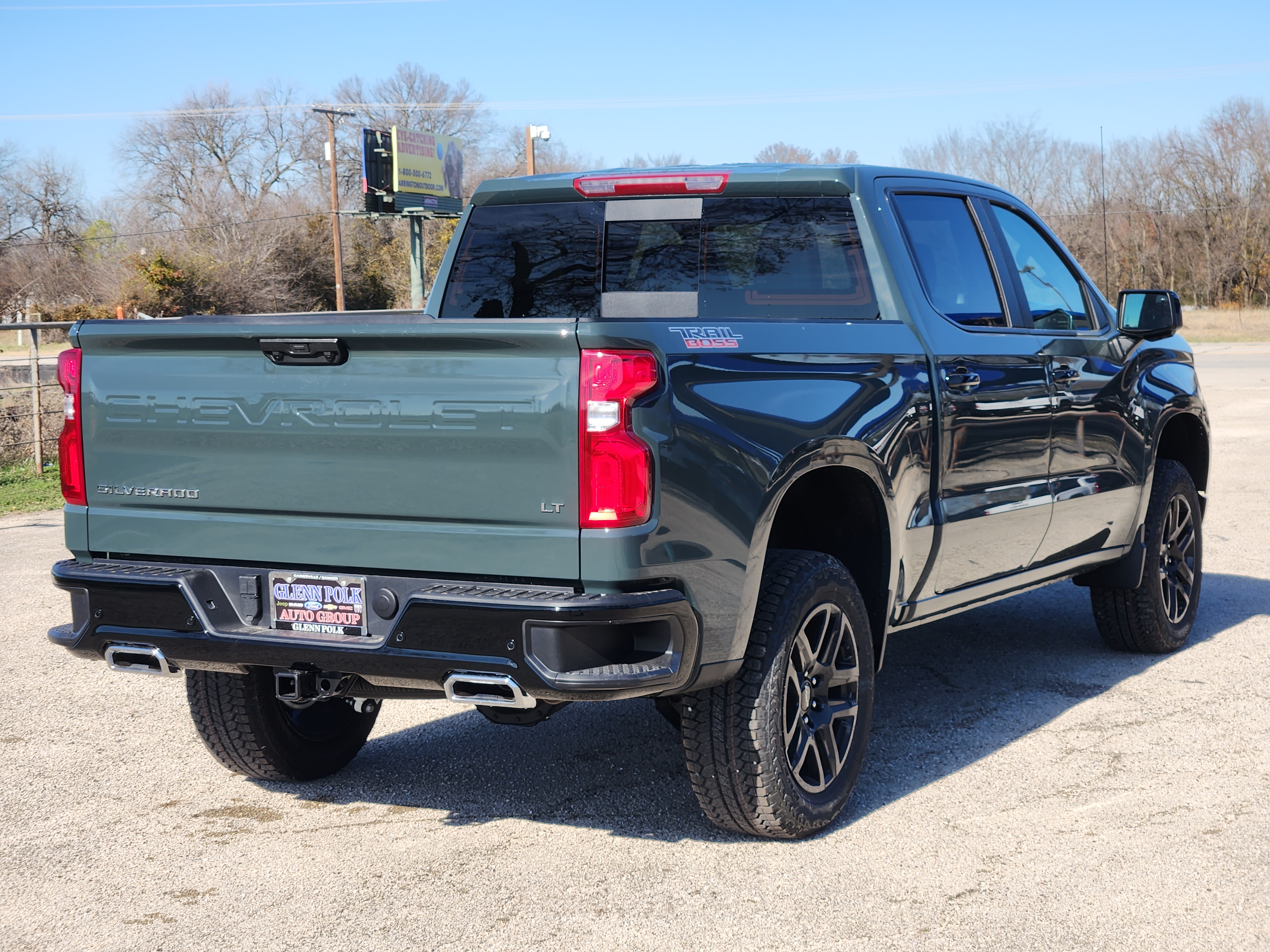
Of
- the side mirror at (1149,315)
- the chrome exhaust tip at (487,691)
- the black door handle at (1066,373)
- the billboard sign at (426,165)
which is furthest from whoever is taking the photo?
the billboard sign at (426,165)

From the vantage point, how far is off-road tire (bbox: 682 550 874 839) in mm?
3926

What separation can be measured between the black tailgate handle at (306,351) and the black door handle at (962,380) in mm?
2209

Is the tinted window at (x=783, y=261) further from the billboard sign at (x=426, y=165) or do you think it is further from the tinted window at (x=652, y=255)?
the billboard sign at (x=426, y=165)

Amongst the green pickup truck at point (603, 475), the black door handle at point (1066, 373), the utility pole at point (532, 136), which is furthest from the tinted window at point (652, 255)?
the utility pole at point (532, 136)

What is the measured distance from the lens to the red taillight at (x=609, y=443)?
11.1 feet

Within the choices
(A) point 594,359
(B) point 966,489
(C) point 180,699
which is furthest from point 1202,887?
(C) point 180,699

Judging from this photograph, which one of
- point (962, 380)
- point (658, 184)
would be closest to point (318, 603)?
point (658, 184)

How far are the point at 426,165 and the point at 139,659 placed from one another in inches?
2070

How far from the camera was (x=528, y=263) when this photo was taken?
526 cm

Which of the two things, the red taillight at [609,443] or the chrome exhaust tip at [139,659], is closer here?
the red taillight at [609,443]

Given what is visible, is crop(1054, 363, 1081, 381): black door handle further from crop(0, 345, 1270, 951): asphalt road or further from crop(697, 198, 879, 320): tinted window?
crop(0, 345, 1270, 951): asphalt road

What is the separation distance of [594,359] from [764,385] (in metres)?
0.69

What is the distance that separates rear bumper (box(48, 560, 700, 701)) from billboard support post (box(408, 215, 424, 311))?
5061cm

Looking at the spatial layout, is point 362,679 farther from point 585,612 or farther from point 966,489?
point 966,489
